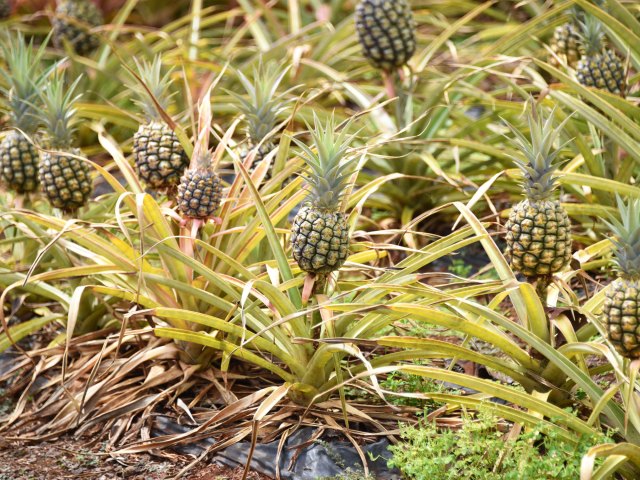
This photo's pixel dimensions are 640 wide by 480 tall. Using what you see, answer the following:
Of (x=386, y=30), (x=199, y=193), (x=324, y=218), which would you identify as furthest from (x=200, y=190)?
(x=386, y=30)

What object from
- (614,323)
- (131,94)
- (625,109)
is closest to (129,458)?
(614,323)

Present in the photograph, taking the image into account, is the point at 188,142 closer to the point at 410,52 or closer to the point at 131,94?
the point at 410,52

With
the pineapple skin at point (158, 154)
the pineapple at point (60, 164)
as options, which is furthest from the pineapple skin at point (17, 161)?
the pineapple skin at point (158, 154)

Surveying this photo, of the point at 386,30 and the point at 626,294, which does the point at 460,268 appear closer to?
the point at 386,30

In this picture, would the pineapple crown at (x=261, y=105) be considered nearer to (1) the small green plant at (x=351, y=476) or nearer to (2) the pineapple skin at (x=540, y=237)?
(2) the pineapple skin at (x=540, y=237)

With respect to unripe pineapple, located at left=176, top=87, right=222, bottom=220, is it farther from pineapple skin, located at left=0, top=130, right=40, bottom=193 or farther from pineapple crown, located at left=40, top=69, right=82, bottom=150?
pineapple skin, located at left=0, top=130, right=40, bottom=193

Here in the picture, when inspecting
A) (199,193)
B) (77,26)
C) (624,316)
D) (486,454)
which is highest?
(77,26)
